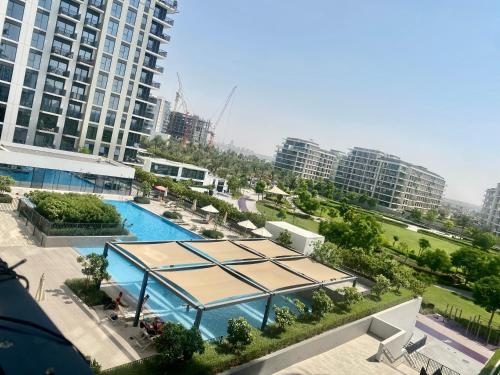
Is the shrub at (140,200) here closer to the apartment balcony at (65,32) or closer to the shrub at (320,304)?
the shrub at (320,304)

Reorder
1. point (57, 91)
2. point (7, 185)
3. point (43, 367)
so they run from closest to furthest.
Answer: point (43, 367) < point (7, 185) < point (57, 91)

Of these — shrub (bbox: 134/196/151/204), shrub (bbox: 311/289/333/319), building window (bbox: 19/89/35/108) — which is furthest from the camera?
building window (bbox: 19/89/35/108)

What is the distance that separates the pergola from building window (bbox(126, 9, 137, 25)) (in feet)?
151

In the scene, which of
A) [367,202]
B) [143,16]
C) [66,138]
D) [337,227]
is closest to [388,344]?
[337,227]

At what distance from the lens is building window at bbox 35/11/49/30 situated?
4956 cm

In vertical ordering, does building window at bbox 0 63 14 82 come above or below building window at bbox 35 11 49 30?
below

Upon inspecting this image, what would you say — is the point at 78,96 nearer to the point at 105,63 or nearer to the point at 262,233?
the point at 105,63

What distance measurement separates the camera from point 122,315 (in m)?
16.9

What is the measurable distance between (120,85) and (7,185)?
32065 mm

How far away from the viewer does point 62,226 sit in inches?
969

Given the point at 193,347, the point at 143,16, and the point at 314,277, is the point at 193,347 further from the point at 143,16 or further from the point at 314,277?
the point at 143,16

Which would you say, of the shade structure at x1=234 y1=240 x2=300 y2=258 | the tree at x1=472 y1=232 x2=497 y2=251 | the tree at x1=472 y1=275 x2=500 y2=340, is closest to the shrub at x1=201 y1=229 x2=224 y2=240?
the shade structure at x1=234 y1=240 x2=300 y2=258

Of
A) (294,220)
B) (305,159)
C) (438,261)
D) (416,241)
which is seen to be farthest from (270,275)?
(305,159)

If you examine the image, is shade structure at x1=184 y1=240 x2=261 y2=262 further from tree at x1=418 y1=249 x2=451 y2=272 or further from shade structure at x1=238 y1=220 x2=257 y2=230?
tree at x1=418 y1=249 x2=451 y2=272
